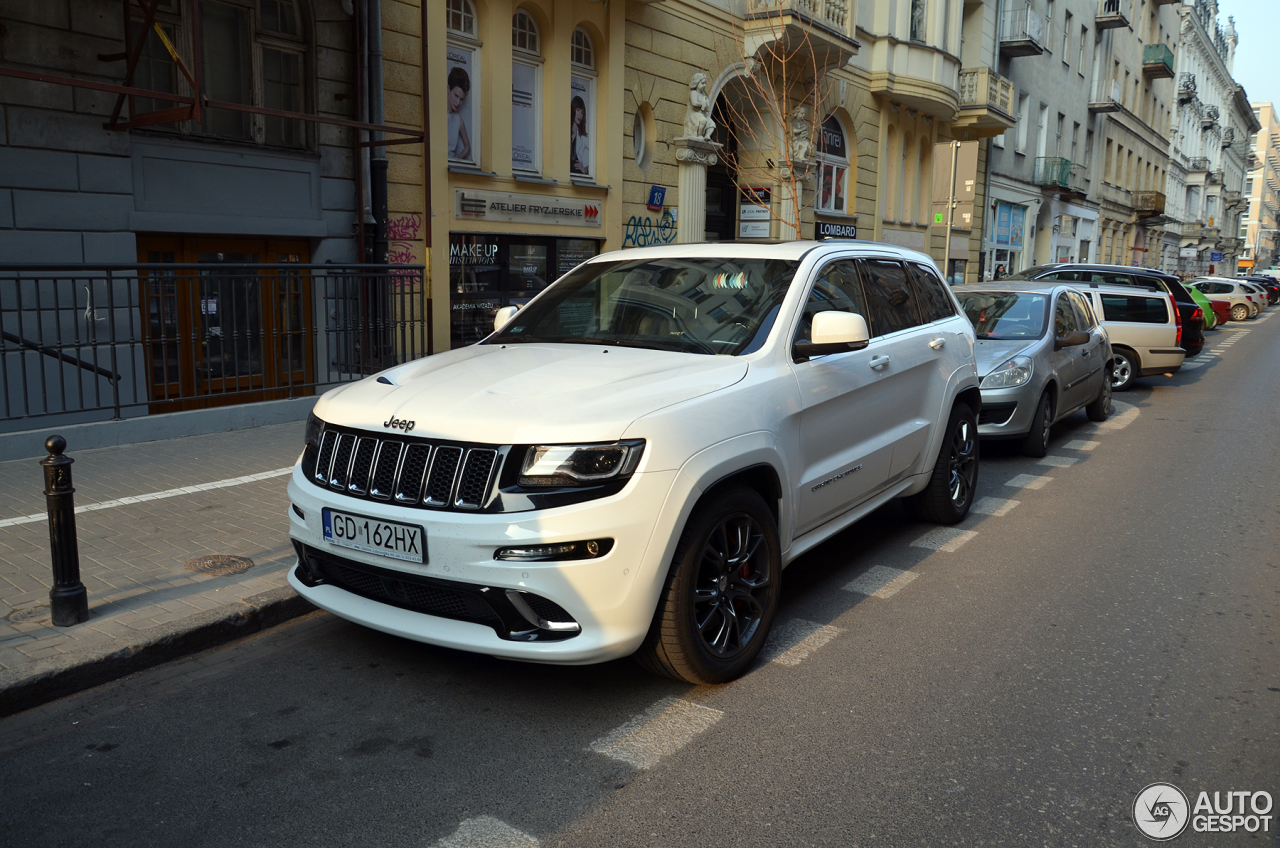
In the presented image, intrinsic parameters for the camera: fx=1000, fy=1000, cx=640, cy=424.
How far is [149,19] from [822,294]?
23.1 feet

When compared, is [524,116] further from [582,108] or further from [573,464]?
[573,464]

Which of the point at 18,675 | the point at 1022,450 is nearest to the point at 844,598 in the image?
the point at 18,675

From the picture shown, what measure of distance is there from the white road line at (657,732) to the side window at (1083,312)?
8675 millimetres

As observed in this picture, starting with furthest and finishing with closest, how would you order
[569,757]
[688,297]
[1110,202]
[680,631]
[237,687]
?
[1110,202] → [688,297] → [237,687] → [680,631] → [569,757]

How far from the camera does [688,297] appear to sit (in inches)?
193

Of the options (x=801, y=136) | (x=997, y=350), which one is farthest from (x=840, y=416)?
(x=801, y=136)

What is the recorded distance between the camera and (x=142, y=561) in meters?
5.32

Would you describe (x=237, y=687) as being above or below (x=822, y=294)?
below

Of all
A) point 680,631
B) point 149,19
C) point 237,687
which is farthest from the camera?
point 149,19

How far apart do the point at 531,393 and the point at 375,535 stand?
79 cm

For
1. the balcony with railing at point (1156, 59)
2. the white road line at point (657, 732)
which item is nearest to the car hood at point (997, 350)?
the white road line at point (657, 732)

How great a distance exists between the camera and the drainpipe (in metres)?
11.6

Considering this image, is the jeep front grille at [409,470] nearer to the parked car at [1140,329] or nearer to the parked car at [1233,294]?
the parked car at [1140,329]

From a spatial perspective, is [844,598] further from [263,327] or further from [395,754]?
[263,327]
